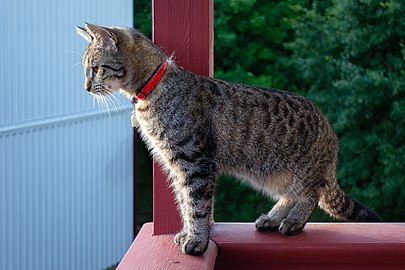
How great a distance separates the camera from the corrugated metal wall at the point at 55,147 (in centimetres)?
450

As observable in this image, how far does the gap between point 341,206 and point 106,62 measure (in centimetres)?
85

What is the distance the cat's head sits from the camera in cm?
226

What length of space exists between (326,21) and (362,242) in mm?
3807

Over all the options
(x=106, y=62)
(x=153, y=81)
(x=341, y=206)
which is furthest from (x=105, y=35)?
(x=341, y=206)

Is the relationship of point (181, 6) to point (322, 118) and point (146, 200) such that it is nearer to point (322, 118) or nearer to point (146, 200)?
point (322, 118)

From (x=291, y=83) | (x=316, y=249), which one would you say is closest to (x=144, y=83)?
(x=316, y=249)

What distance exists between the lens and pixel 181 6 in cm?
229

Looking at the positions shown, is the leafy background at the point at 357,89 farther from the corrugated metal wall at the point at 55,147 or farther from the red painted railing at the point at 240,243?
the red painted railing at the point at 240,243

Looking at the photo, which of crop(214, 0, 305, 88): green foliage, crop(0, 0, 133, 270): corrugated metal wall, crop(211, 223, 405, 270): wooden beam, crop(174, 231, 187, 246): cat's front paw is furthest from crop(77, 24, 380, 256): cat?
crop(214, 0, 305, 88): green foliage

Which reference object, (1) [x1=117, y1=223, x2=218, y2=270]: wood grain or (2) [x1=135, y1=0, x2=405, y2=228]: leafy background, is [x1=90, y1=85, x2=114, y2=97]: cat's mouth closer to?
(1) [x1=117, y1=223, x2=218, y2=270]: wood grain

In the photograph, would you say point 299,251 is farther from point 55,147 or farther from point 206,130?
point 55,147

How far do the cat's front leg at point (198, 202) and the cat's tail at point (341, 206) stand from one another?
16.9 inches

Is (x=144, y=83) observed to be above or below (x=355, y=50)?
above

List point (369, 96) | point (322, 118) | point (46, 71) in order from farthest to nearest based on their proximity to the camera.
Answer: point (369, 96), point (46, 71), point (322, 118)
